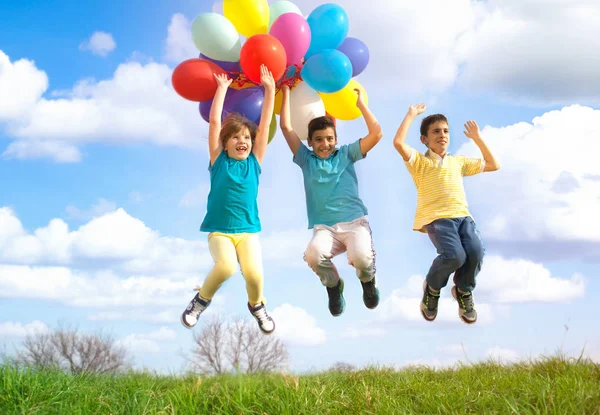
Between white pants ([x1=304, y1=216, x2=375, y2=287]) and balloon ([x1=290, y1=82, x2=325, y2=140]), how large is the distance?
1.08m

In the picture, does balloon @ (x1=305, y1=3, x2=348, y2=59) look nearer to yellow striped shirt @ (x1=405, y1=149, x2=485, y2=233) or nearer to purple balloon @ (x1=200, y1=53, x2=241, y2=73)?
purple balloon @ (x1=200, y1=53, x2=241, y2=73)

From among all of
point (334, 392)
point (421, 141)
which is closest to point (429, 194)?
point (421, 141)

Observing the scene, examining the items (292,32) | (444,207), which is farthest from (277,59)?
(444,207)

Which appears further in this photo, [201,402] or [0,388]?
[0,388]

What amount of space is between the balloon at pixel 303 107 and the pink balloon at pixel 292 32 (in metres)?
0.39

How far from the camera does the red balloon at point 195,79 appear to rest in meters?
6.10

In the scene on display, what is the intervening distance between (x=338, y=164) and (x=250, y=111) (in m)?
1.02

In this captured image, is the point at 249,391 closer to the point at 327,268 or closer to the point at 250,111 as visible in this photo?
the point at 327,268

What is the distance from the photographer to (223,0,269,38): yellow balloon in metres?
6.30

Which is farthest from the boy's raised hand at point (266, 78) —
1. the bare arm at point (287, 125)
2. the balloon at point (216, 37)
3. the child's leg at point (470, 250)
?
the child's leg at point (470, 250)

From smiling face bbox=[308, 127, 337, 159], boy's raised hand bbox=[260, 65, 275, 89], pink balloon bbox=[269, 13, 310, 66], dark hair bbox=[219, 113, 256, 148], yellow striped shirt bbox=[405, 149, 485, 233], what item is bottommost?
yellow striped shirt bbox=[405, 149, 485, 233]

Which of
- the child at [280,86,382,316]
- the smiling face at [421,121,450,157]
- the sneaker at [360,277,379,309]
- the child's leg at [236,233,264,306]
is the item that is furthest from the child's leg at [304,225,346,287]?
the smiling face at [421,121,450,157]

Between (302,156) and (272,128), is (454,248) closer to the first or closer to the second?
(302,156)

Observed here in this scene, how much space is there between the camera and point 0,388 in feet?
16.1
